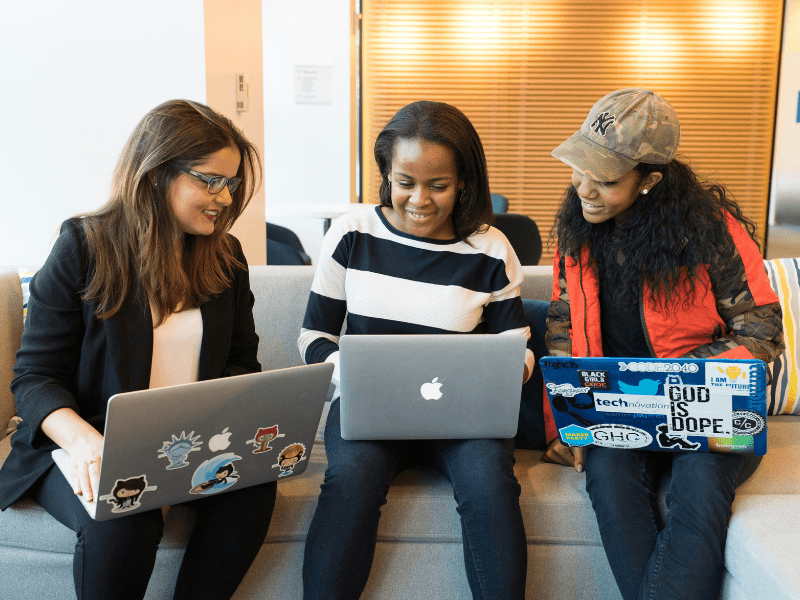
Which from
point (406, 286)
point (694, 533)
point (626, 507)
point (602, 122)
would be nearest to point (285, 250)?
point (406, 286)

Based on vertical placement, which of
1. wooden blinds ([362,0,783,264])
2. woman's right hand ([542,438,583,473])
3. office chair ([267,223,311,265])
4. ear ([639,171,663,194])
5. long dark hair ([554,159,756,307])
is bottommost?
woman's right hand ([542,438,583,473])

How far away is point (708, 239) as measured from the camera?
150 centimetres

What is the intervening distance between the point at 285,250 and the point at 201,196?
1861mm

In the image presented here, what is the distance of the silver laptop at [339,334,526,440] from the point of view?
1253 millimetres

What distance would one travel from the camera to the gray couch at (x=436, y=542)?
4.16 ft

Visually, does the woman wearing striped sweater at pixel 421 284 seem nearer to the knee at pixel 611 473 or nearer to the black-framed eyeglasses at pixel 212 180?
the knee at pixel 611 473

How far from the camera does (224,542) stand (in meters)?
1.26

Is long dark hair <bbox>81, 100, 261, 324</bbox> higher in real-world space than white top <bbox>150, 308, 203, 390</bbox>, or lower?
higher

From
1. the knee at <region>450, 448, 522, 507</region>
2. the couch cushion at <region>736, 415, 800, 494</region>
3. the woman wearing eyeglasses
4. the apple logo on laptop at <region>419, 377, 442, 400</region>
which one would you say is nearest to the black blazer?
the woman wearing eyeglasses

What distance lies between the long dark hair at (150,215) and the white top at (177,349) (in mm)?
24

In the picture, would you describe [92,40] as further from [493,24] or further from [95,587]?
[493,24]

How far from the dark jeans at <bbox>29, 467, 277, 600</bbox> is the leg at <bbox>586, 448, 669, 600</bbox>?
2.10 ft

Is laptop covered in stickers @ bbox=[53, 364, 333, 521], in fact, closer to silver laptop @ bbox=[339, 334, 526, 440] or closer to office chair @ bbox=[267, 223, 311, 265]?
silver laptop @ bbox=[339, 334, 526, 440]

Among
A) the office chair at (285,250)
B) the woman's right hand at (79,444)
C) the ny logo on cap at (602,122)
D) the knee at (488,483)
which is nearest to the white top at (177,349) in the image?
the woman's right hand at (79,444)
